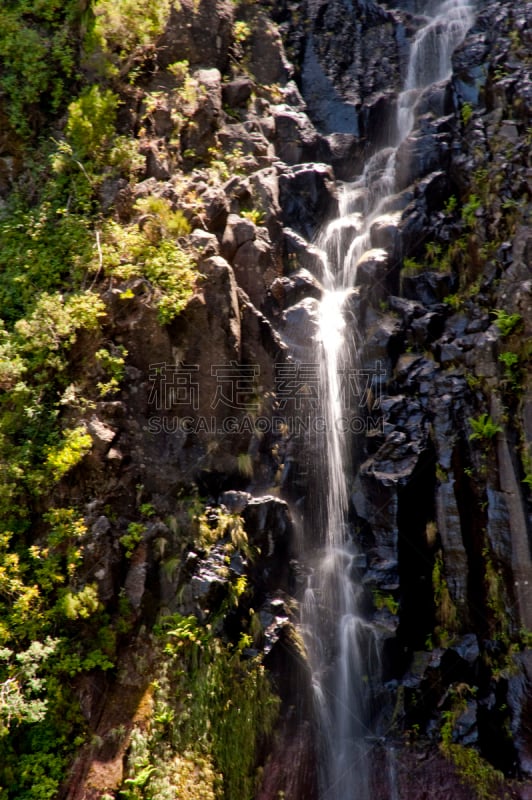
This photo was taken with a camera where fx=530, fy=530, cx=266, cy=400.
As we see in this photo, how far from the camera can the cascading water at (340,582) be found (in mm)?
8164

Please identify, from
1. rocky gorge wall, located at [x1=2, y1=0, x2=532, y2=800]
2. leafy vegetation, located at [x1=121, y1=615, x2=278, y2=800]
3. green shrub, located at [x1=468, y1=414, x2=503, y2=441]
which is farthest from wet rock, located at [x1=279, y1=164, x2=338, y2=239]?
leafy vegetation, located at [x1=121, y1=615, x2=278, y2=800]

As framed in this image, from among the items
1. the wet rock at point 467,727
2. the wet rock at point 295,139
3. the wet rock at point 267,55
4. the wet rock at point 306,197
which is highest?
the wet rock at point 267,55

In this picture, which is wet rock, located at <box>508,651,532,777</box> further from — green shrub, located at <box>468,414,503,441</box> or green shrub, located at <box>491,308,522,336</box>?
green shrub, located at <box>491,308,522,336</box>

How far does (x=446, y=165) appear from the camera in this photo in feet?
40.4

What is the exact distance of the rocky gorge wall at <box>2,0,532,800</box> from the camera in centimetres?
772

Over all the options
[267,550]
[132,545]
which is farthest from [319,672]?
[132,545]

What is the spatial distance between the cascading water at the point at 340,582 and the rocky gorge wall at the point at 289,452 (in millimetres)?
263

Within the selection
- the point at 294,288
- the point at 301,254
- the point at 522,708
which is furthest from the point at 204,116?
the point at 522,708

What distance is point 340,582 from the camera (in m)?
9.13

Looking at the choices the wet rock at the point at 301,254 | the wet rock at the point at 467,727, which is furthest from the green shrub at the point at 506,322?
the wet rock at the point at 467,727

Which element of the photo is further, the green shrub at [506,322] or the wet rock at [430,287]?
the wet rock at [430,287]

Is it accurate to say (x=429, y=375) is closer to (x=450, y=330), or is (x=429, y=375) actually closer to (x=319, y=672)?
(x=450, y=330)

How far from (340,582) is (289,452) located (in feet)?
8.01

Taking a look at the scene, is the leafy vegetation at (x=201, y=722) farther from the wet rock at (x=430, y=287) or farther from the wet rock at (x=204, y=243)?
the wet rock at (x=430, y=287)
